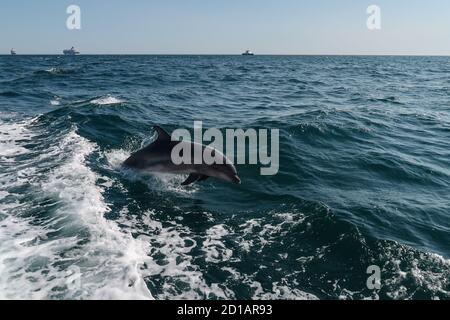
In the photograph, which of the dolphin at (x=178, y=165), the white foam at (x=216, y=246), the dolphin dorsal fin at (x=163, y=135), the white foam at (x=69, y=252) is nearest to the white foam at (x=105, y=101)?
the dolphin at (x=178, y=165)

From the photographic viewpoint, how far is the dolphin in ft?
41.0

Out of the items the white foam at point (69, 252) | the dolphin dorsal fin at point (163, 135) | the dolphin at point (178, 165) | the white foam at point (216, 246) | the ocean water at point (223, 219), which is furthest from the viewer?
the dolphin dorsal fin at point (163, 135)

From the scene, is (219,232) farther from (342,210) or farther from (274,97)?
(274,97)

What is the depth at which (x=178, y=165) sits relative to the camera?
12.6m

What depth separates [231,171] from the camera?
41.2 ft

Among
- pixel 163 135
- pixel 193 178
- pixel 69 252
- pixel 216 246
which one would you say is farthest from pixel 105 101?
pixel 216 246

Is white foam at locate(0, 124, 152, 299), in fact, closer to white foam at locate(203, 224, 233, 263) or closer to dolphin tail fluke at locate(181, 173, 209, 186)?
white foam at locate(203, 224, 233, 263)

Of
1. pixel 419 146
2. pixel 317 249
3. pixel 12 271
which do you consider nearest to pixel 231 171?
pixel 317 249

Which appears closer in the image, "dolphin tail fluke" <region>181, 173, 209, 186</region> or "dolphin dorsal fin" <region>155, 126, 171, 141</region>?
"dolphin tail fluke" <region>181, 173, 209, 186</region>

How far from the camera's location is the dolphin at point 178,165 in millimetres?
12484

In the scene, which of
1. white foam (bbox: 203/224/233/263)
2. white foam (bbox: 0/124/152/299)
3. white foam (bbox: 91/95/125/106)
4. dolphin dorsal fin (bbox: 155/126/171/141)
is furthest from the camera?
white foam (bbox: 91/95/125/106)

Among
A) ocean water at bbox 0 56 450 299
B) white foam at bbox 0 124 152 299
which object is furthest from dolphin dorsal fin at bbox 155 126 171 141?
white foam at bbox 0 124 152 299

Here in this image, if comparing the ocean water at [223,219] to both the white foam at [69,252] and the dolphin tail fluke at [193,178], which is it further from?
the dolphin tail fluke at [193,178]

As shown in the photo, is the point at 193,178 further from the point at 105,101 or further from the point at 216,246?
the point at 105,101
